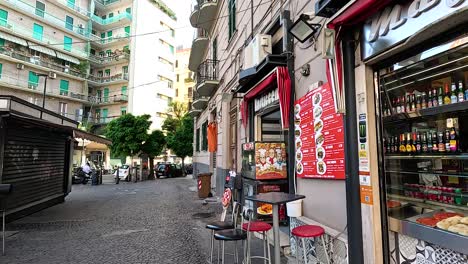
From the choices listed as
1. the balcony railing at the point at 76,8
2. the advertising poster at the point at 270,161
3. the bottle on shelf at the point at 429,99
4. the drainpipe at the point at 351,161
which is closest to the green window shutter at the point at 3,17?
the balcony railing at the point at 76,8

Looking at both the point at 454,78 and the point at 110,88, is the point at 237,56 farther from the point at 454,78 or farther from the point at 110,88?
the point at 110,88

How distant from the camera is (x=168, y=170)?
1125 inches

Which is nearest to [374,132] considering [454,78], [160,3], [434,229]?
[454,78]

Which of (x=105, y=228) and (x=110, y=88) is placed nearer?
(x=105, y=228)

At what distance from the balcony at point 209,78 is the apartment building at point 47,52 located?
2259cm

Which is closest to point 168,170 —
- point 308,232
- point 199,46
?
point 199,46

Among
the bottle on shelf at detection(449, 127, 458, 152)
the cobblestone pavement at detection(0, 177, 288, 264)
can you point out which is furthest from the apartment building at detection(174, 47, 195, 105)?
the bottle on shelf at detection(449, 127, 458, 152)

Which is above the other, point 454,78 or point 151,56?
point 151,56

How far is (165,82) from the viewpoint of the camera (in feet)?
143

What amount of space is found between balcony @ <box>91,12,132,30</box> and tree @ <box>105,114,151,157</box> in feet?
69.0

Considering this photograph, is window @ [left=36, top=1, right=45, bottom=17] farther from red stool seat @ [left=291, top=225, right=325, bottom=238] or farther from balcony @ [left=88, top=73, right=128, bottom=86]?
A: red stool seat @ [left=291, top=225, right=325, bottom=238]

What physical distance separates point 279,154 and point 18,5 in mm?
37893

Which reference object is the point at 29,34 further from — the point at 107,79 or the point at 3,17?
the point at 107,79

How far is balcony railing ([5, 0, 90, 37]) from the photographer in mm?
31562
